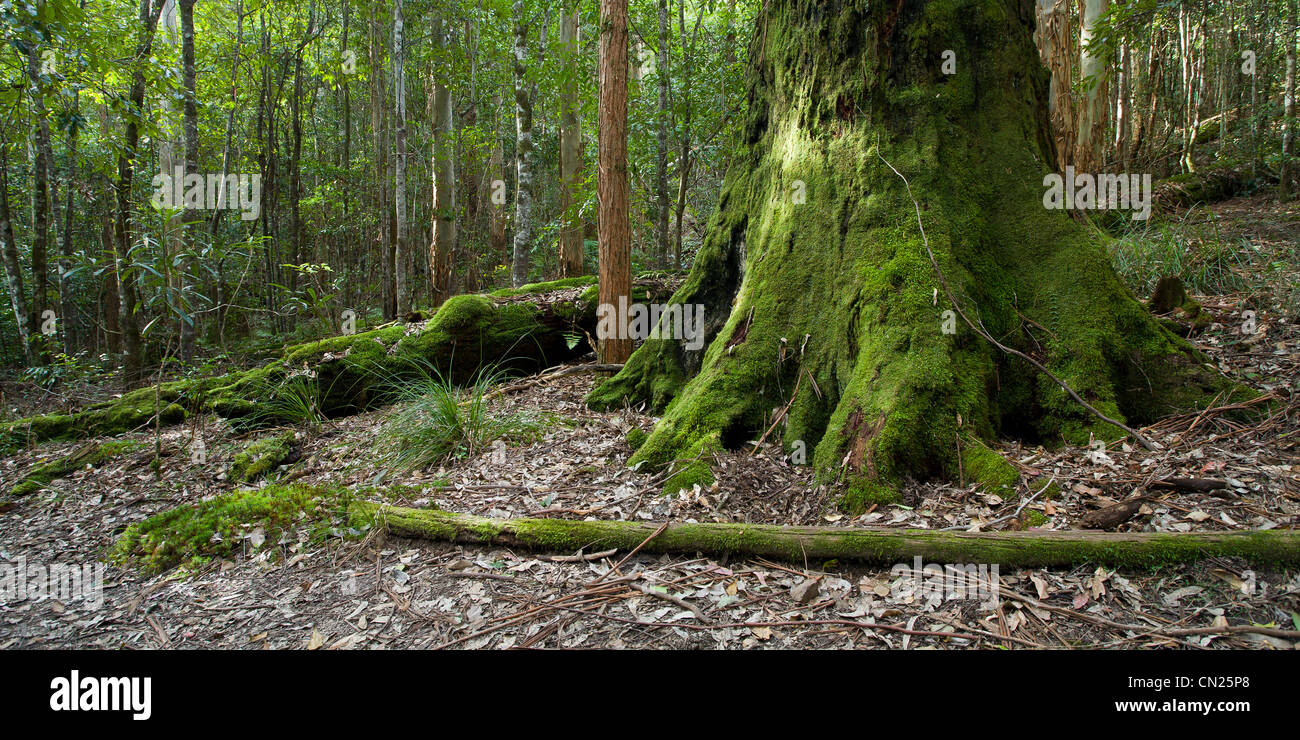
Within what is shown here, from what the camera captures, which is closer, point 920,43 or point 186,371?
point 920,43

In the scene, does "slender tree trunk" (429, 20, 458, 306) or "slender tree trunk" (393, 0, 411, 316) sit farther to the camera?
"slender tree trunk" (429, 20, 458, 306)

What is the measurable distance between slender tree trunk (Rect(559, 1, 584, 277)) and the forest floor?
616cm

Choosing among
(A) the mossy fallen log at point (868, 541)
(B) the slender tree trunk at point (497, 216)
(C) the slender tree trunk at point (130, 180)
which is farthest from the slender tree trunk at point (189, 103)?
(B) the slender tree trunk at point (497, 216)

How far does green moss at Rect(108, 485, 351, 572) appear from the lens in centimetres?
359

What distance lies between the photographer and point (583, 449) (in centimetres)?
461

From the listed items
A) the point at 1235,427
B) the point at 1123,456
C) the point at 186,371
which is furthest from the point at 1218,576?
the point at 186,371

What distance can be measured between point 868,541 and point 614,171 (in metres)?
4.73

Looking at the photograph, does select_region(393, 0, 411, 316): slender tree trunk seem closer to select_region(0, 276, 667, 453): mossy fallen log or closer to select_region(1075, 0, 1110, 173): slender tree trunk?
select_region(0, 276, 667, 453): mossy fallen log

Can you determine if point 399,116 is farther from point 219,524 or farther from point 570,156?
point 219,524

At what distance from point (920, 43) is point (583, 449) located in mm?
3693

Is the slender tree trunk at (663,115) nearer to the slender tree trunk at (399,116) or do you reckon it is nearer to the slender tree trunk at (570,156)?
the slender tree trunk at (570,156)

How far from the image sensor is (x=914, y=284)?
12.3 feet

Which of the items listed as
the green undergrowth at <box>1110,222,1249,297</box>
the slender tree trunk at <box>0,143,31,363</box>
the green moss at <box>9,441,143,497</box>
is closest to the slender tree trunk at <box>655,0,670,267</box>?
the green undergrowth at <box>1110,222,1249,297</box>
